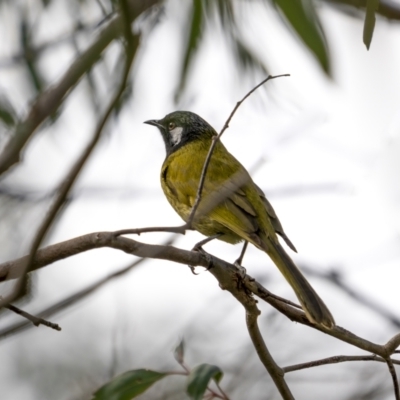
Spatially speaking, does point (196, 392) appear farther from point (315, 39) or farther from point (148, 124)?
point (148, 124)

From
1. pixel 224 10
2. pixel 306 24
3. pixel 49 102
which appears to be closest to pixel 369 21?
pixel 306 24

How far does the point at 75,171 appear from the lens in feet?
4.71

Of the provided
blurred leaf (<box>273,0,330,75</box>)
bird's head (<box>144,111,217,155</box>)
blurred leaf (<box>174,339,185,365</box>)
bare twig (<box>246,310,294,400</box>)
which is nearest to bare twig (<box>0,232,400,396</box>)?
bare twig (<box>246,310,294,400</box>)

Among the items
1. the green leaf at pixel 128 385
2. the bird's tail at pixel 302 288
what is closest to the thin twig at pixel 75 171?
the green leaf at pixel 128 385

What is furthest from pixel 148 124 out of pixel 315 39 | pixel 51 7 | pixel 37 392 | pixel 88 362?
pixel 315 39

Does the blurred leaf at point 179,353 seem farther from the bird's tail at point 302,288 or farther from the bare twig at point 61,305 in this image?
the bare twig at point 61,305

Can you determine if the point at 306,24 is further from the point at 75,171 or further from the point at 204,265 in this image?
the point at 204,265

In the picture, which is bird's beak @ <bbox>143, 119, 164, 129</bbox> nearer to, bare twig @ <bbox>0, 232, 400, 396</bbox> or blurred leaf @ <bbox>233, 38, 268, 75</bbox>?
bare twig @ <bbox>0, 232, 400, 396</bbox>

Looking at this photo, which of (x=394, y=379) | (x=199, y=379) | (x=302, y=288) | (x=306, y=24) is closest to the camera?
(x=306, y=24)

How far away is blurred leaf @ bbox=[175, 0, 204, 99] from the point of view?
2.23 m

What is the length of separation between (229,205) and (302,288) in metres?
0.88

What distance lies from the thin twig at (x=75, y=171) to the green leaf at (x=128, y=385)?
135 centimetres

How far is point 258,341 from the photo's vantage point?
121 inches

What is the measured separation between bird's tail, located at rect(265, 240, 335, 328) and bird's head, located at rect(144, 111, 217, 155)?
1800mm
